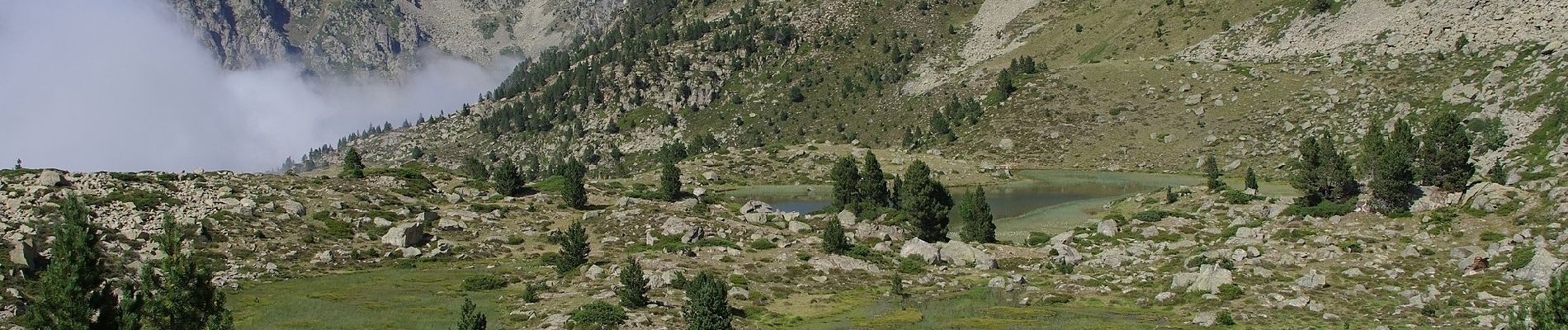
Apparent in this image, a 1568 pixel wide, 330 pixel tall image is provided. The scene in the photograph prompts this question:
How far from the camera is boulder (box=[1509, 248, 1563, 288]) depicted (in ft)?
136

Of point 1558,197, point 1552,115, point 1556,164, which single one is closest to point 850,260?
point 1558,197

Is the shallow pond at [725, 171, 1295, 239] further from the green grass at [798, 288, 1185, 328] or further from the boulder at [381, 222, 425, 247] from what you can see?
the boulder at [381, 222, 425, 247]

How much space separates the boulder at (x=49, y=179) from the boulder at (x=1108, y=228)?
231ft

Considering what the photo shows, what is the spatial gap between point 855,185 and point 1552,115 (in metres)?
58.3

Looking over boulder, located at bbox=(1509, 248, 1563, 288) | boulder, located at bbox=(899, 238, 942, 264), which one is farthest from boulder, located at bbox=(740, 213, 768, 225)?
boulder, located at bbox=(1509, 248, 1563, 288)

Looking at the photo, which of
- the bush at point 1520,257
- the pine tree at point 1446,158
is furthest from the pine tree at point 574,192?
the bush at point 1520,257

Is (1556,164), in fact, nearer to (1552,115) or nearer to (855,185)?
(1552,115)

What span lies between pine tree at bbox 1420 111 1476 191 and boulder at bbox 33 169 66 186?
299 ft

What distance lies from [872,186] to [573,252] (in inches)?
1462

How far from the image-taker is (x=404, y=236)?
220 feet

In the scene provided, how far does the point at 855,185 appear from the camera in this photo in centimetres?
9056

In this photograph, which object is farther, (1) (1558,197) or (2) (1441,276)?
(1) (1558,197)

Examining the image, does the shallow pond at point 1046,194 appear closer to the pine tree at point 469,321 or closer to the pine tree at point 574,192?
the pine tree at point 574,192

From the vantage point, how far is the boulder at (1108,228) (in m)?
69.8
